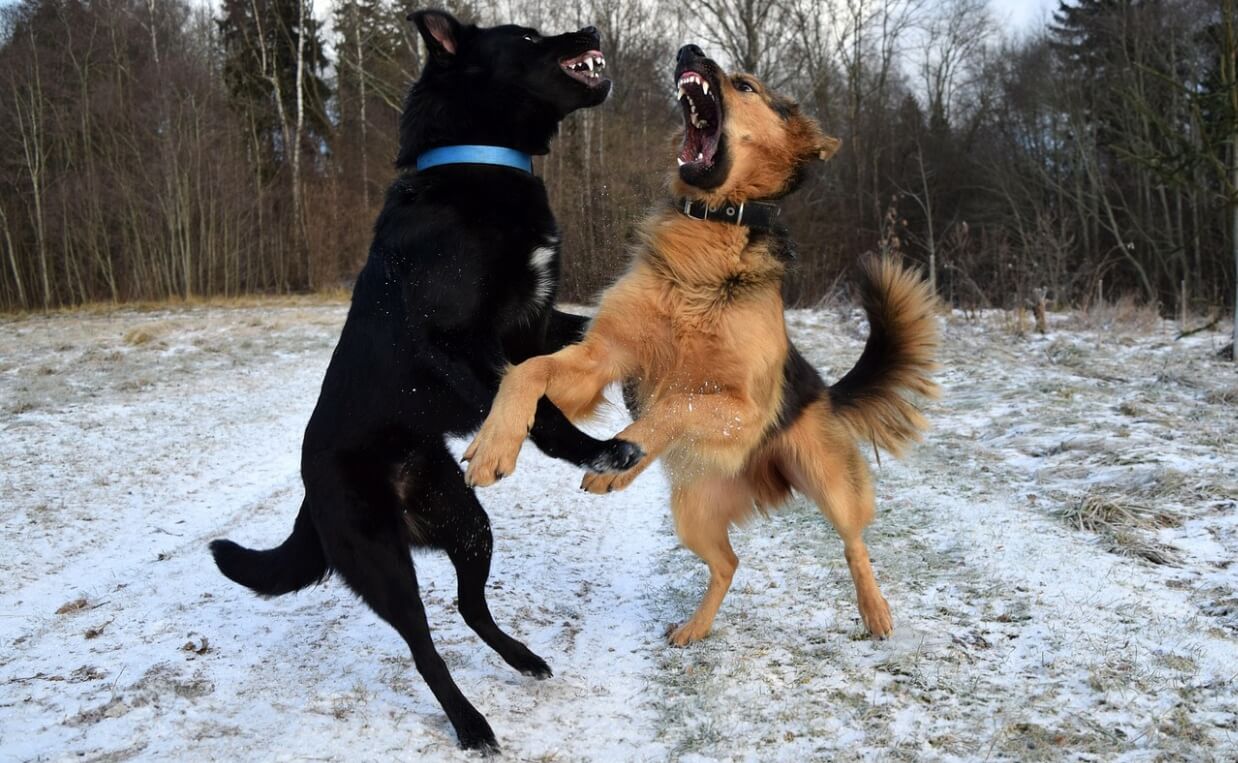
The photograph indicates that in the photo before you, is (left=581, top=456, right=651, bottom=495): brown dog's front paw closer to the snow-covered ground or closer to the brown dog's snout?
the snow-covered ground

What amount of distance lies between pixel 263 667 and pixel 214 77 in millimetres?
30916

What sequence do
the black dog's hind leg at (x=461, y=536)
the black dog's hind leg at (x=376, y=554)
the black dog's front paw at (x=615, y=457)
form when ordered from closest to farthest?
the black dog's hind leg at (x=376, y=554), the black dog's front paw at (x=615, y=457), the black dog's hind leg at (x=461, y=536)

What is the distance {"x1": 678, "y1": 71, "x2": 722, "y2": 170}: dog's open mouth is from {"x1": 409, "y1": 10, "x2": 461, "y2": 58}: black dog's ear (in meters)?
1.06

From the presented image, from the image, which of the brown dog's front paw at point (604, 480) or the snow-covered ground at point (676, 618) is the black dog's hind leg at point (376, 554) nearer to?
the snow-covered ground at point (676, 618)

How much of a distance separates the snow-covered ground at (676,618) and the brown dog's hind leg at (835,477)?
1.00 feet

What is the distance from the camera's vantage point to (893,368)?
4.39 metres

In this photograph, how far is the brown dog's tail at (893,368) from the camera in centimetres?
429

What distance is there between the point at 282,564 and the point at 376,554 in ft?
1.99

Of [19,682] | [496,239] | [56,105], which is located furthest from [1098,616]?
[56,105]

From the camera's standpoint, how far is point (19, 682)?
3270mm

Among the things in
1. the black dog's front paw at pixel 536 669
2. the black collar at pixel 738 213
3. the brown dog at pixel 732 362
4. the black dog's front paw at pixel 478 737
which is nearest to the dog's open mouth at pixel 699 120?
the brown dog at pixel 732 362

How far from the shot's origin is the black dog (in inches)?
123

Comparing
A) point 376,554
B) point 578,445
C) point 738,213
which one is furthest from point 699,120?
point 376,554

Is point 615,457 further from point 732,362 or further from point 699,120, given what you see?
point 699,120
